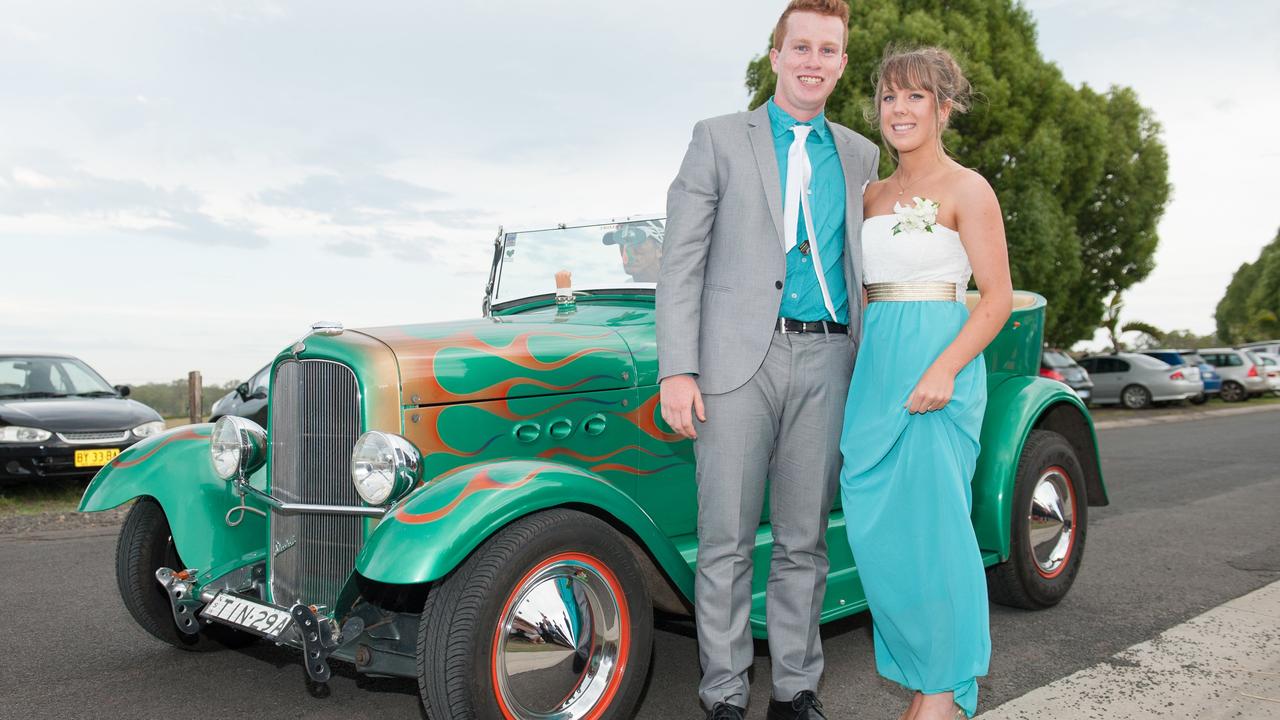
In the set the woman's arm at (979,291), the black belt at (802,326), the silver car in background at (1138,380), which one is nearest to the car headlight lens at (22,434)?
the black belt at (802,326)

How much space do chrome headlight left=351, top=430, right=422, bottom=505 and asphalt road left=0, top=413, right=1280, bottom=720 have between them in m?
0.93

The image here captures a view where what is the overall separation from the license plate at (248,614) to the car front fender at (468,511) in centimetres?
48

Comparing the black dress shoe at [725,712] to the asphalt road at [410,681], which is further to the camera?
the asphalt road at [410,681]

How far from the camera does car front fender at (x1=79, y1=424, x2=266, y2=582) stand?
3.68 m

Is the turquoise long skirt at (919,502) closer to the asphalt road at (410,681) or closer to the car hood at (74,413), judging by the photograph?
the asphalt road at (410,681)

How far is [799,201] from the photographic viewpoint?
2.99 meters

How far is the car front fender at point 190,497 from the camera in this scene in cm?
368

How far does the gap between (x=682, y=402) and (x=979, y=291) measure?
96cm

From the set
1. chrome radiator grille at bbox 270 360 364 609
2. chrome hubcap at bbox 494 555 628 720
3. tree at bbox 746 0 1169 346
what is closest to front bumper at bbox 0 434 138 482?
chrome radiator grille at bbox 270 360 364 609

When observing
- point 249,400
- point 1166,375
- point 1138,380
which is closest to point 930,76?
point 249,400

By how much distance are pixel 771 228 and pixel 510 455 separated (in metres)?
1.18

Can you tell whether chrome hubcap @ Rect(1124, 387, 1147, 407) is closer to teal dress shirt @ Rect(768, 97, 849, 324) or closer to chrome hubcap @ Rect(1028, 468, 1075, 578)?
chrome hubcap @ Rect(1028, 468, 1075, 578)

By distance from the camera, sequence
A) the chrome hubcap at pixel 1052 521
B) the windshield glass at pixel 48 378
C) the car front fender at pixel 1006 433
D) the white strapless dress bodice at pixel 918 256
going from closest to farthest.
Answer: the white strapless dress bodice at pixel 918 256, the car front fender at pixel 1006 433, the chrome hubcap at pixel 1052 521, the windshield glass at pixel 48 378

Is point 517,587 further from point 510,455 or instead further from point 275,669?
point 275,669
